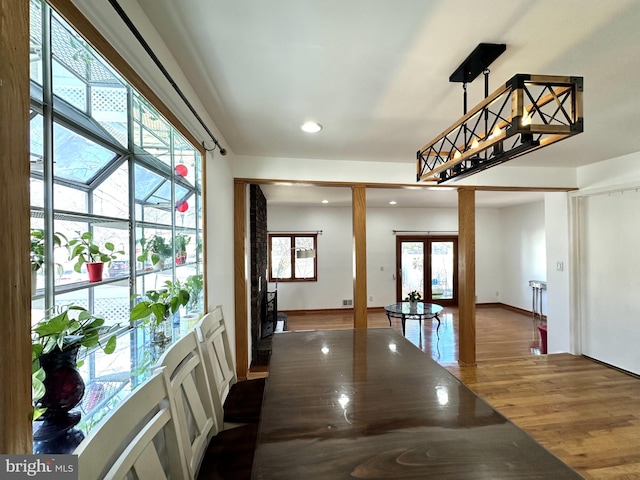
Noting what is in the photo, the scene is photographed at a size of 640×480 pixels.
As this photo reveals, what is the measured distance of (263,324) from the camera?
12.7 ft

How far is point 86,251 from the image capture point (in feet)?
3.06

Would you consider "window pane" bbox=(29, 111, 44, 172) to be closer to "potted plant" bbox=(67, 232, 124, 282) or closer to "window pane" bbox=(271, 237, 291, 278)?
"potted plant" bbox=(67, 232, 124, 282)

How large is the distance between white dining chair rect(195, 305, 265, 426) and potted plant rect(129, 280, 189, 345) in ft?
0.58

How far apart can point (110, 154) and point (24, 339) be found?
0.81m

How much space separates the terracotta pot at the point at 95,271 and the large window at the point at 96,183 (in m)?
0.02

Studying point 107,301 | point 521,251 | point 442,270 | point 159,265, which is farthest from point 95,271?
point 521,251

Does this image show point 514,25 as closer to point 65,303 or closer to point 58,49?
point 58,49

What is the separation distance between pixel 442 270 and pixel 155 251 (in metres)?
6.36

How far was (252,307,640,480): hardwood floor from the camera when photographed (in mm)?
1854

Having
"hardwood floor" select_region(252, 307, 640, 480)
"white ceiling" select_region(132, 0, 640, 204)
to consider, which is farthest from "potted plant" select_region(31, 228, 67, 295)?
"hardwood floor" select_region(252, 307, 640, 480)

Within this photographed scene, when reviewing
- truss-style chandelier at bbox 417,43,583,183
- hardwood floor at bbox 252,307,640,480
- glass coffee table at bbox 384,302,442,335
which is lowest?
hardwood floor at bbox 252,307,640,480

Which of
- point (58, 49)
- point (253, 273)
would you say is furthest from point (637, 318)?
point (58, 49)

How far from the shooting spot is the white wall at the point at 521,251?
552 centimetres

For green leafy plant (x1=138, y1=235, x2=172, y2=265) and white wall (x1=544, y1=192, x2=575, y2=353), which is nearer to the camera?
green leafy plant (x1=138, y1=235, x2=172, y2=265)
